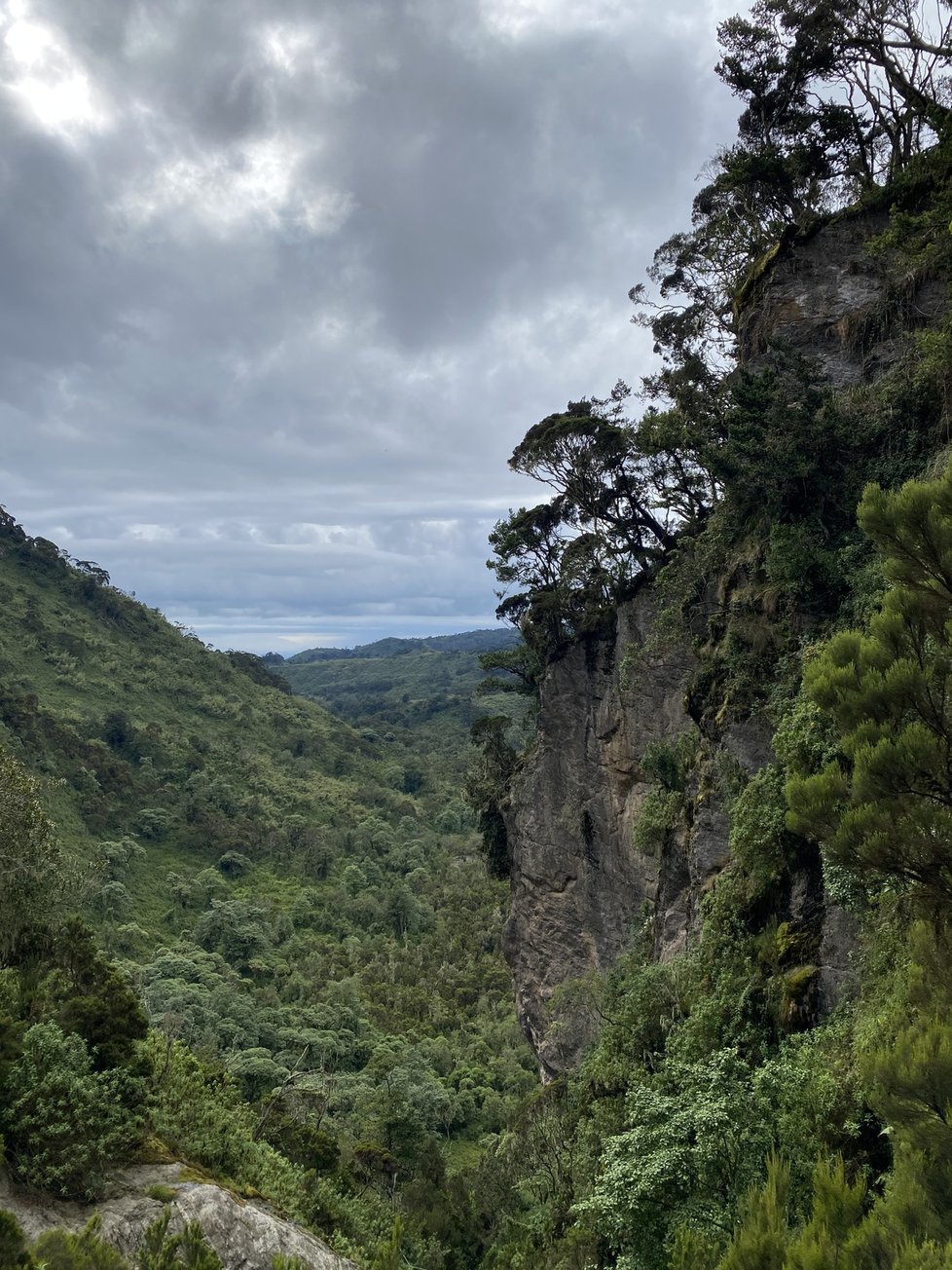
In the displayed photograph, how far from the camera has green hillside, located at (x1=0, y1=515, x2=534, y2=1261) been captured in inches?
580

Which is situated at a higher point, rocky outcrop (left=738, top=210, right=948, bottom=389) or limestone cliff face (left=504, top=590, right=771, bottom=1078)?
rocky outcrop (left=738, top=210, right=948, bottom=389)

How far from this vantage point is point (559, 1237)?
1132 cm

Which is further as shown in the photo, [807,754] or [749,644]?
[749,644]

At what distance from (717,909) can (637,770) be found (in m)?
9.94

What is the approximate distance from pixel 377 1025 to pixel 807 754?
116 feet

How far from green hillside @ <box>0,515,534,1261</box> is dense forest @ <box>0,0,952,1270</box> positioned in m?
0.21

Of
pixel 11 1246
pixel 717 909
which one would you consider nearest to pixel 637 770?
pixel 717 909

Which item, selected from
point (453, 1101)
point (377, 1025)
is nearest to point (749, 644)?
point (453, 1101)

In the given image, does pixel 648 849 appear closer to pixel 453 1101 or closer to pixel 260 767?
pixel 453 1101

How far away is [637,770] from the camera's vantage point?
21.6 meters

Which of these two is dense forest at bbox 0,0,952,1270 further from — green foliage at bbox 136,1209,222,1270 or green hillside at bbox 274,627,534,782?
green hillside at bbox 274,627,534,782

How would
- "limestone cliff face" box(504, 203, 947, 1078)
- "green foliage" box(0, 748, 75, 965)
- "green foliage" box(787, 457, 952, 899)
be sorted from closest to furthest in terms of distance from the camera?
1. "green foliage" box(787, 457, 952, 899)
2. "green foliage" box(0, 748, 75, 965)
3. "limestone cliff face" box(504, 203, 947, 1078)

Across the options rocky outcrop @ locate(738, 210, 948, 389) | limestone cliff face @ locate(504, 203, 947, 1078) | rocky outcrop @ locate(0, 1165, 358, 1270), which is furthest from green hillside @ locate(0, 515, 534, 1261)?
rocky outcrop @ locate(738, 210, 948, 389)

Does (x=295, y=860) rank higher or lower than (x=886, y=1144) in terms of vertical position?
lower
